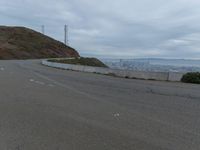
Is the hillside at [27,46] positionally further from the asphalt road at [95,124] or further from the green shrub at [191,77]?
the asphalt road at [95,124]

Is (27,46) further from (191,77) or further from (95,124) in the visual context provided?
(95,124)

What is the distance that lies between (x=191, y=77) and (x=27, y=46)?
249ft

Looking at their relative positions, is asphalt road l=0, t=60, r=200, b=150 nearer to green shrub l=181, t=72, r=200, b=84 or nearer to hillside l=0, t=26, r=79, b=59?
green shrub l=181, t=72, r=200, b=84

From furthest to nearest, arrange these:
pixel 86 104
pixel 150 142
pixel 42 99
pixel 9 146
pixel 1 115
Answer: pixel 42 99 < pixel 86 104 < pixel 1 115 < pixel 150 142 < pixel 9 146

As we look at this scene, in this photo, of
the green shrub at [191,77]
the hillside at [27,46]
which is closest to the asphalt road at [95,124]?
Answer: the green shrub at [191,77]

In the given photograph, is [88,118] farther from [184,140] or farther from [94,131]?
[184,140]

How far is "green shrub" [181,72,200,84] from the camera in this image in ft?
65.8

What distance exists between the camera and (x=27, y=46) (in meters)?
90.3

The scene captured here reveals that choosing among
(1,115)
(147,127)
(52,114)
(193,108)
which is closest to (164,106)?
(193,108)

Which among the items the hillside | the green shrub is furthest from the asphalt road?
the hillside

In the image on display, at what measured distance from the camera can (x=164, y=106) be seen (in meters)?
9.87

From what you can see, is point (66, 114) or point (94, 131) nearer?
point (94, 131)

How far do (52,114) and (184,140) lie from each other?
3.55 m

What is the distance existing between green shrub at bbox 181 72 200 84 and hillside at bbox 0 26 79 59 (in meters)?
58.4
